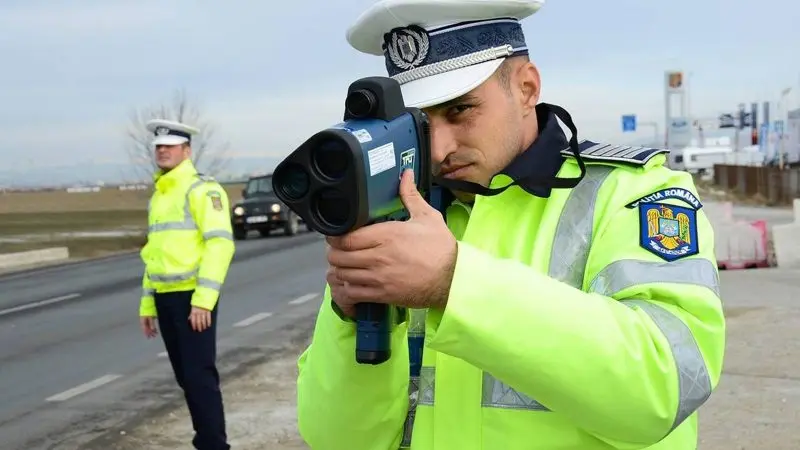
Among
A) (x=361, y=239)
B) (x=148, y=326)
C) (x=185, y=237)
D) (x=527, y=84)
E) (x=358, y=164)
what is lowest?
(x=148, y=326)

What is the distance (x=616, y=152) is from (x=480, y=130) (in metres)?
0.27

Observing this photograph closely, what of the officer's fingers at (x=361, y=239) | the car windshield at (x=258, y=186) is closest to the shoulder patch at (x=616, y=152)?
the officer's fingers at (x=361, y=239)

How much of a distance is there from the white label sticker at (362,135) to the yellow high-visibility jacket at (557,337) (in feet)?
0.71

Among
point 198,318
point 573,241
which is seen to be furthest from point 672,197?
point 198,318

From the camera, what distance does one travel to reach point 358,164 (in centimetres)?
131

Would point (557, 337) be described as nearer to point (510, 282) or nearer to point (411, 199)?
point (510, 282)

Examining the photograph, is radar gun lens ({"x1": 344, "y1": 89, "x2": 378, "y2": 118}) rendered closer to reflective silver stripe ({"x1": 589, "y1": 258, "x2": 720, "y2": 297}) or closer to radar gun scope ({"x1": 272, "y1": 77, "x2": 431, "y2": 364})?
radar gun scope ({"x1": 272, "y1": 77, "x2": 431, "y2": 364})

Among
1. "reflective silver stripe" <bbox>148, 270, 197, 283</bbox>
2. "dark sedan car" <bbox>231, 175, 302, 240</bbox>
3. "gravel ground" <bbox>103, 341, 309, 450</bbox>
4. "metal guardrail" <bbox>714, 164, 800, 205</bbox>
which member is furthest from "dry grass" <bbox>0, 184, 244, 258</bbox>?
"metal guardrail" <bbox>714, 164, 800, 205</bbox>

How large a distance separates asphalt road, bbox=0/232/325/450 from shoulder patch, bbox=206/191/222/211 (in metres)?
1.78

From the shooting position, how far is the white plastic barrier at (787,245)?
1258 cm

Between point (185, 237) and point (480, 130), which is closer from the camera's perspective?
point (480, 130)

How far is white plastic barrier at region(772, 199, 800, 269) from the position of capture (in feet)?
41.3

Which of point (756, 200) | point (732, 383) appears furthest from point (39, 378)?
point (756, 200)

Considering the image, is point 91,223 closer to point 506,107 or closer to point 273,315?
point 273,315
